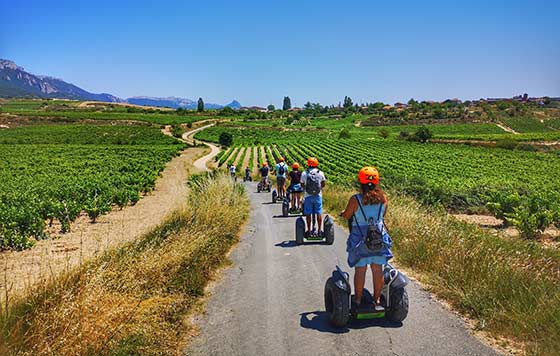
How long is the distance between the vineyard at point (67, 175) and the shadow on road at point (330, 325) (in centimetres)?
552

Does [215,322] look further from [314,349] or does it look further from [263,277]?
[263,277]

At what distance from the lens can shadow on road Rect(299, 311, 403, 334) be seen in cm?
554

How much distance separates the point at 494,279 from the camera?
629 centimetres

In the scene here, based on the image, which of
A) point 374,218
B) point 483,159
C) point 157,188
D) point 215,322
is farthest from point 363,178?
point 483,159

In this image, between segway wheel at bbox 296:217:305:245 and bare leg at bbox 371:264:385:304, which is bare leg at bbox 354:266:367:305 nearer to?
bare leg at bbox 371:264:385:304

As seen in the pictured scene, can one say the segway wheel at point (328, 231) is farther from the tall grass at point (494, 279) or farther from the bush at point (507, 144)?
the bush at point (507, 144)

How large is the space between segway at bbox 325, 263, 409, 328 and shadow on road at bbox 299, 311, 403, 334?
0.20ft

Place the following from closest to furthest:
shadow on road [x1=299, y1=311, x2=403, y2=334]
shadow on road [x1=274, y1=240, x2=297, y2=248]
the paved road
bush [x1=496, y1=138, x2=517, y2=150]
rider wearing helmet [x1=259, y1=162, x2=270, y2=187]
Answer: the paved road → shadow on road [x1=299, y1=311, x2=403, y2=334] → shadow on road [x1=274, y1=240, x2=297, y2=248] → rider wearing helmet [x1=259, y1=162, x2=270, y2=187] → bush [x1=496, y1=138, x2=517, y2=150]

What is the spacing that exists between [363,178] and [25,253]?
1064 centimetres

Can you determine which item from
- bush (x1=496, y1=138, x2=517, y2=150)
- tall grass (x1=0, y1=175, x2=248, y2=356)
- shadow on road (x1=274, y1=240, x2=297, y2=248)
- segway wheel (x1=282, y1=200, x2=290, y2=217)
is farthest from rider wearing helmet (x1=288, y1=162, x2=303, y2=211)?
bush (x1=496, y1=138, x2=517, y2=150)

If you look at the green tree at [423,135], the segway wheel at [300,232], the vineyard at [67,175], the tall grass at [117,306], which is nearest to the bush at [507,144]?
the green tree at [423,135]

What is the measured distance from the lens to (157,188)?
108ft

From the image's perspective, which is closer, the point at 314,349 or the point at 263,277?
the point at 314,349

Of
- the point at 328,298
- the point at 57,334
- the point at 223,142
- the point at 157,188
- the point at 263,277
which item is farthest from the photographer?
the point at 223,142
